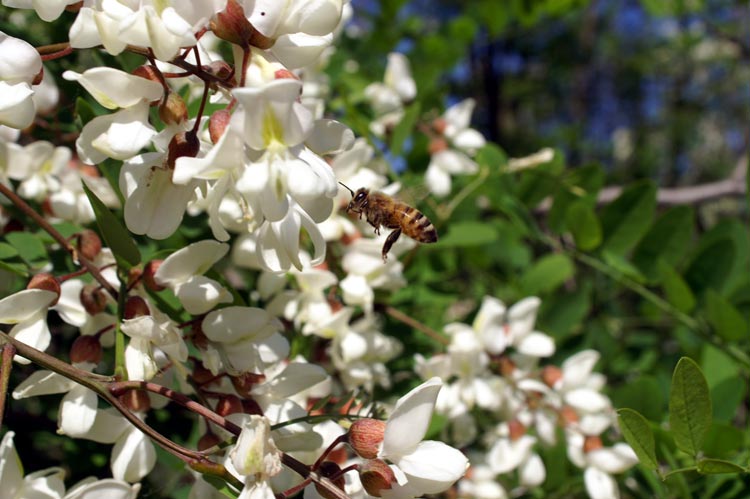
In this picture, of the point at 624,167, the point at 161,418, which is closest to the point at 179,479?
the point at 161,418

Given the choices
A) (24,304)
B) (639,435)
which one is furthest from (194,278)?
(639,435)

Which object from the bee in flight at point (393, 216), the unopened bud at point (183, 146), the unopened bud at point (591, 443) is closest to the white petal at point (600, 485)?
the unopened bud at point (591, 443)

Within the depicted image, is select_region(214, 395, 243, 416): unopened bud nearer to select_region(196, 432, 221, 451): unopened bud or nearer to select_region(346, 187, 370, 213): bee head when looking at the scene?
select_region(196, 432, 221, 451): unopened bud

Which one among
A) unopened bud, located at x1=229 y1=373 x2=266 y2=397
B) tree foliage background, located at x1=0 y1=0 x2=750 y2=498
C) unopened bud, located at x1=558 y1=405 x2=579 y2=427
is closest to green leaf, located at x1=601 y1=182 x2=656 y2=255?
tree foliage background, located at x1=0 y1=0 x2=750 y2=498

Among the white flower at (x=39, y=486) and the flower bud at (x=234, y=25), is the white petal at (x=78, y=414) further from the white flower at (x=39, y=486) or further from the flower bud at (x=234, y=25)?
the flower bud at (x=234, y=25)

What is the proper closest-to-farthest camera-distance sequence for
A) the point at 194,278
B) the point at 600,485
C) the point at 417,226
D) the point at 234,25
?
1. the point at 234,25
2. the point at 194,278
3. the point at 417,226
4. the point at 600,485

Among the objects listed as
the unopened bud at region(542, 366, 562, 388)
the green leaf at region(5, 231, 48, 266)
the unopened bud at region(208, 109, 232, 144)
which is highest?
the unopened bud at region(208, 109, 232, 144)

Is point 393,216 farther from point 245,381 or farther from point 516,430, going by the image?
point 516,430
